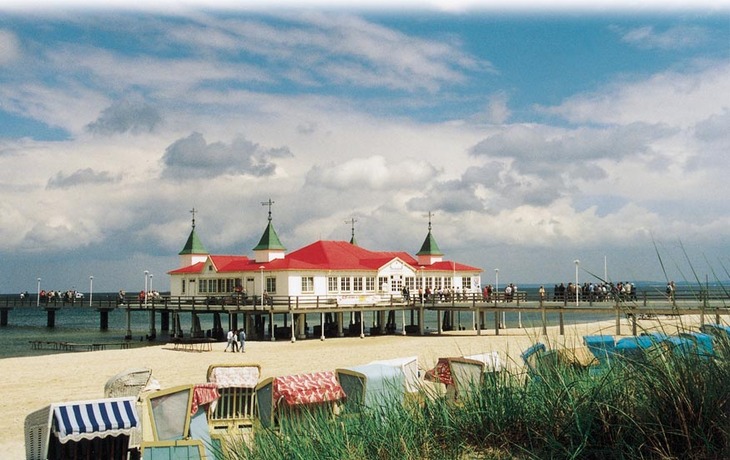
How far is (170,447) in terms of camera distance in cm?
713

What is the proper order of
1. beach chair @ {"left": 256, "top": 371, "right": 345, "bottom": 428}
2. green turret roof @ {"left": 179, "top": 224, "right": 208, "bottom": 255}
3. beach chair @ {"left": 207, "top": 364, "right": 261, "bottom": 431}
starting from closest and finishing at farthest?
beach chair @ {"left": 256, "top": 371, "right": 345, "bottom": 428} → beach chair @ {"left": 207, "top": 364, "right": 261, "bottom": 431} → green turret roof @ {"left": 179, "top": 224, "right": 208, "bottom": 255}

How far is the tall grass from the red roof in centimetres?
3507

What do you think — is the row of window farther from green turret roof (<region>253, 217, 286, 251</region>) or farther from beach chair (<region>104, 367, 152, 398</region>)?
beach chair (<region>104, 367, 152, 398</region>)

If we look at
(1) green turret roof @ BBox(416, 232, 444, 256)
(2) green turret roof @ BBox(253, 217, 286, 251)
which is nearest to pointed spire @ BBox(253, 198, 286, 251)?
(2) green turret roof @ BBox(253, 217, 286, 251)

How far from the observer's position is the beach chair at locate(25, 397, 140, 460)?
315 inches

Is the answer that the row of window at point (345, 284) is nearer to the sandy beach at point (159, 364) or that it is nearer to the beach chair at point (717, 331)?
the sandy beach at point (159, 364)

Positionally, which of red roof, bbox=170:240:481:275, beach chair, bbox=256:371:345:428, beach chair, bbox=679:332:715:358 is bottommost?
beach chair, bbox=256:371:345:428

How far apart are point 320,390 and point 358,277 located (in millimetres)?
36095

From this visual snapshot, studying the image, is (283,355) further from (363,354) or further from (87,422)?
(87,422)

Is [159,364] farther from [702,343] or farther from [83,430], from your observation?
[702,343]

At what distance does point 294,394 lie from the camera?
7859 millimetres

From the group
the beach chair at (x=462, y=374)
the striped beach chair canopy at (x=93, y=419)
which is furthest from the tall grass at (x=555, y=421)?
the striped beach chair canopy at (x=93, y=419)

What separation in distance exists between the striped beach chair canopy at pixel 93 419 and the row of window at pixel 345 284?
109 feet

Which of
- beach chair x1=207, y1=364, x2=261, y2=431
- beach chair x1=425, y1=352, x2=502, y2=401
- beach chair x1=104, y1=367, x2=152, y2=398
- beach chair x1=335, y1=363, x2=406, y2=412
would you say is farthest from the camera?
beach chair x1=104, y1=367, x2=152, y2=398
